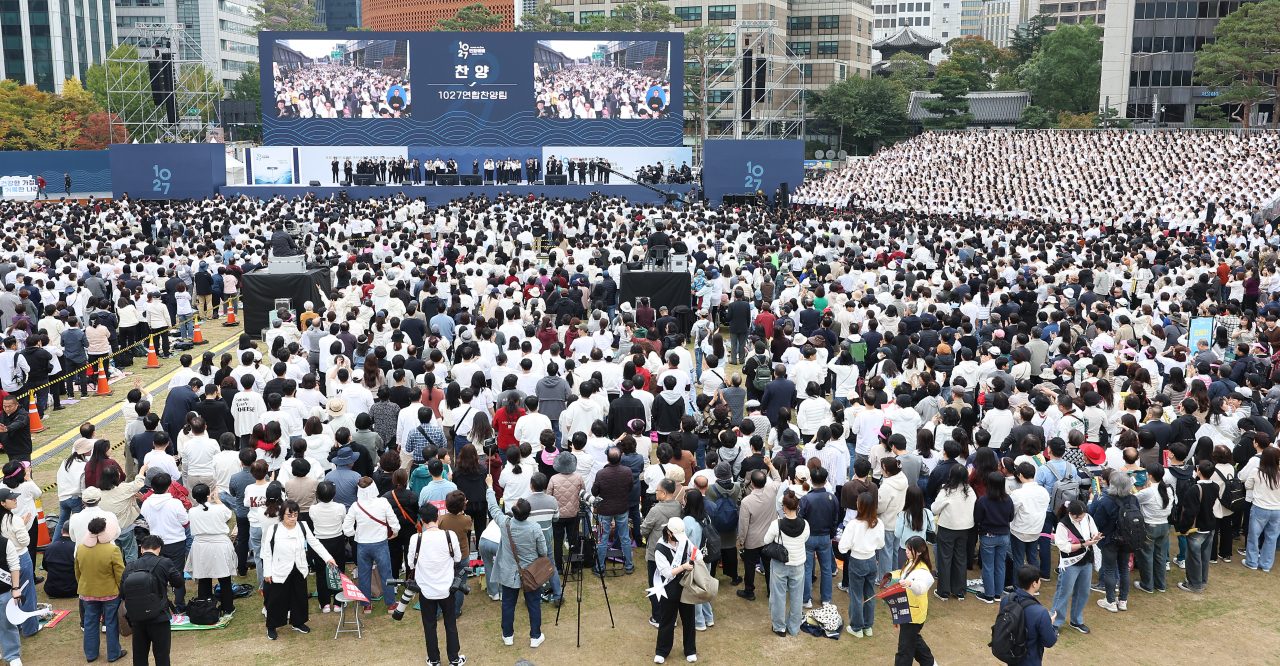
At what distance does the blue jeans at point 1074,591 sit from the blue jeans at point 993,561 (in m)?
0.43

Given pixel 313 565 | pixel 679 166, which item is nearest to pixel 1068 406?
pixel 313 565

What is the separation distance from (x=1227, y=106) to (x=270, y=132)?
5071 centimetres

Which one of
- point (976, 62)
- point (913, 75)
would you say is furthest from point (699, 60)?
point (976, 62)

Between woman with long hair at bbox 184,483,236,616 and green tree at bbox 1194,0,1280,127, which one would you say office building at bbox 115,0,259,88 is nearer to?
green tree at bbox 1194,0,1280,127

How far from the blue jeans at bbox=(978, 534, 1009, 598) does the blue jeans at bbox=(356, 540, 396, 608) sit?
4607 mm

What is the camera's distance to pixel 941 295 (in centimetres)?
1393

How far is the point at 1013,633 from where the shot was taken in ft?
18.8

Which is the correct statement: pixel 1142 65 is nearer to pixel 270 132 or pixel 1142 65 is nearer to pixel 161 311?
pixel 270 132

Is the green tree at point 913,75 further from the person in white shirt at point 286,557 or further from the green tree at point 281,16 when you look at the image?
the person in white shirt at point 286,557

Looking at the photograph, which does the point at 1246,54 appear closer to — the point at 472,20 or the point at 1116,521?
the point at 1116,521

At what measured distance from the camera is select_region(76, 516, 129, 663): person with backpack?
6.45 meters

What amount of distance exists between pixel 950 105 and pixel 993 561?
185 ft

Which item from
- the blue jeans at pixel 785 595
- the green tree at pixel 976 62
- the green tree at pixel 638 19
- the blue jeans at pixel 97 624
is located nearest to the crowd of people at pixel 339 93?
the green tree at pixel 638 19

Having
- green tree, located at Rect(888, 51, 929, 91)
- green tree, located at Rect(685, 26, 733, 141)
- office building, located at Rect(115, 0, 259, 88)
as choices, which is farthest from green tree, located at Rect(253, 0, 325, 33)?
green tree, located at Rect(888, 51, 929, 91)
